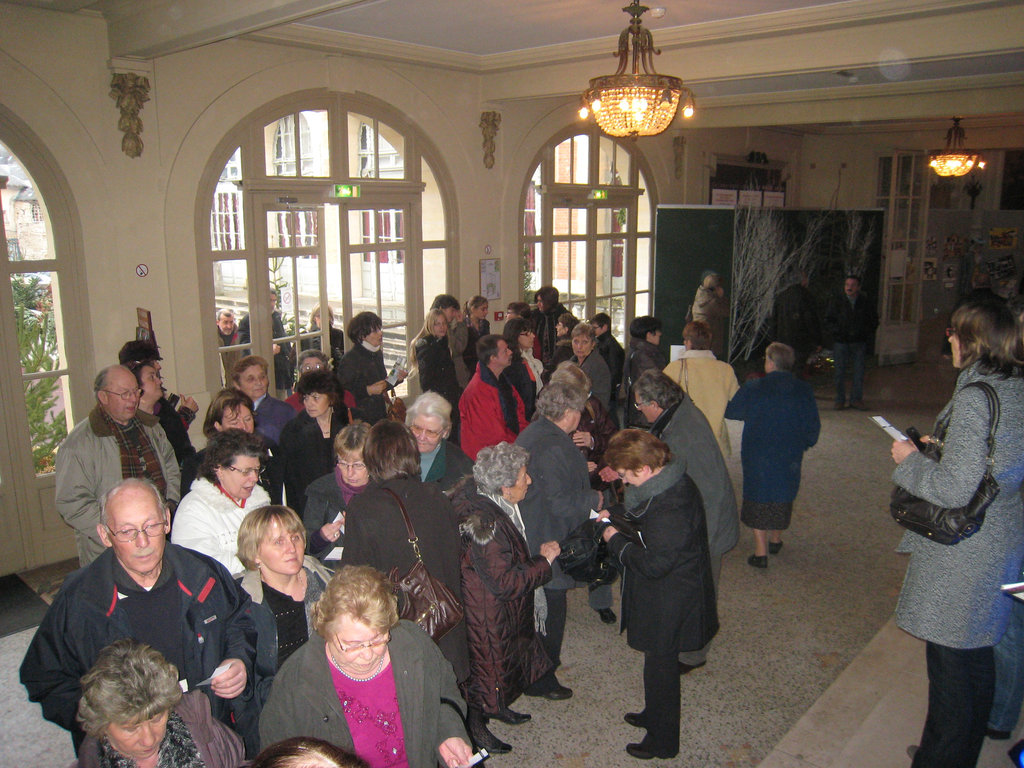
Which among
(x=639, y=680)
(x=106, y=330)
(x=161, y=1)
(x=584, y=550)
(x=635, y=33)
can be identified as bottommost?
(x=639, y=680)

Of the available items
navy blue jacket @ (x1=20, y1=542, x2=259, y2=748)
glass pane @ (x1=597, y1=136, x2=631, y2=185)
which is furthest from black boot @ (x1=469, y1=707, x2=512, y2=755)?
glass pane @ (x1=597, y1=136, x2=631, y2=185)

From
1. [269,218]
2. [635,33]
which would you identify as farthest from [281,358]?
[635,33]

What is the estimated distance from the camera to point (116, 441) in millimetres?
3723

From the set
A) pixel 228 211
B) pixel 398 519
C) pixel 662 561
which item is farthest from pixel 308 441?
pixel 228 211

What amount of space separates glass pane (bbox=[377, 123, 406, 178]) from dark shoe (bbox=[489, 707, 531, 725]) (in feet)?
17.2

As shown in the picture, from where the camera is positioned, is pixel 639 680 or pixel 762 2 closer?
pixel 639 680

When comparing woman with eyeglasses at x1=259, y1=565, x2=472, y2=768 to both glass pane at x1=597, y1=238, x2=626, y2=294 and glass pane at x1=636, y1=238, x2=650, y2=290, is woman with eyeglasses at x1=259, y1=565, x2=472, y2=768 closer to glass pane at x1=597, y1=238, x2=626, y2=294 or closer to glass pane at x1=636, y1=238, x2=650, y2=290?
glass pane at x1=597, y1=238, x2=626, y2=294

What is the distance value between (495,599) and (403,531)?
55cm

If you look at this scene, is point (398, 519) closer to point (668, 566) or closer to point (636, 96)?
point (668, 566)

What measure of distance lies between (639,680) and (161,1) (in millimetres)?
4734

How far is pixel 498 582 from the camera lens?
297cm

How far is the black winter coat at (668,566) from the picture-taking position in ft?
9.95

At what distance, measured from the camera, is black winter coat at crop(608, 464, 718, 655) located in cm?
303

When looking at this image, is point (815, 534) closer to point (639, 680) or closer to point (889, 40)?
point (639, 680)
